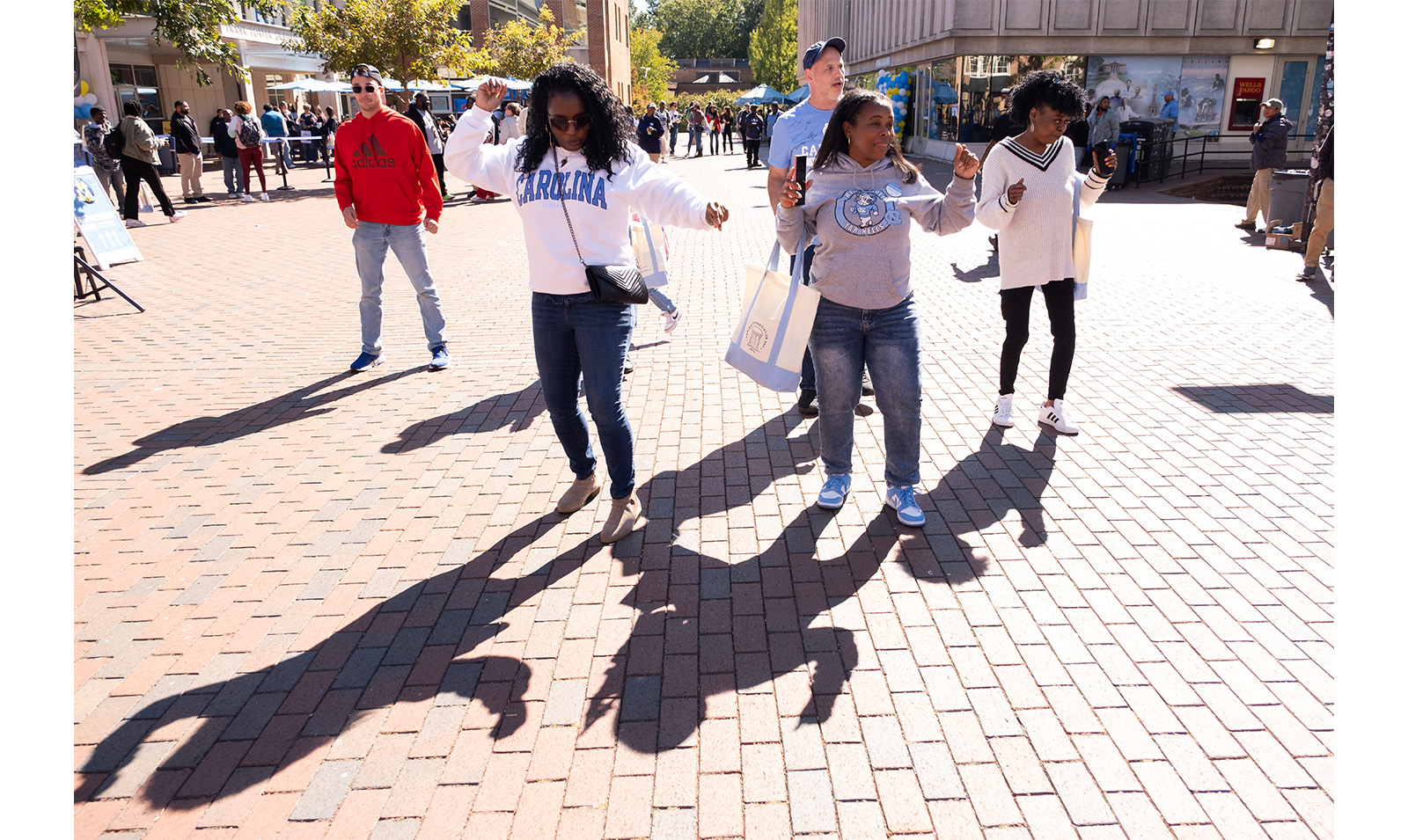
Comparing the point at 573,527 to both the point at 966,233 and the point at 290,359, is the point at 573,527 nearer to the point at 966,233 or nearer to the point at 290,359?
the point at 290,359

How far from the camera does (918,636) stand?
333cm

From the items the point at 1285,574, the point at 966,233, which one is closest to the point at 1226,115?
the point at 966,233

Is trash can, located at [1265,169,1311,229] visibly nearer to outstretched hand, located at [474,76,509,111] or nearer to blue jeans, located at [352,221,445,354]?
blue jeans, located at [352,221,445,354]

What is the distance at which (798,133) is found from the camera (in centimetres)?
504

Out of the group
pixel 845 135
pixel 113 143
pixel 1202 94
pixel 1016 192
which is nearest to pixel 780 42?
pixel 1202 94

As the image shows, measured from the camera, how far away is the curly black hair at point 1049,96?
4617mm

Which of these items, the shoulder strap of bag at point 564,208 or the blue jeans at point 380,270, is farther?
the blue jeans at point 380,270

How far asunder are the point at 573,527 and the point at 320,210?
15762 mm

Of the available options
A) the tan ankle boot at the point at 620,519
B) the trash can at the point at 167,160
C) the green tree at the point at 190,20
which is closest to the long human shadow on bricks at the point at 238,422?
the tan ankle boot at the point at 620,519

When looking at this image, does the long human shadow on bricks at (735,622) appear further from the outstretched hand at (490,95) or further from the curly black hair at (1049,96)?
the curly black hair at (1049,96)

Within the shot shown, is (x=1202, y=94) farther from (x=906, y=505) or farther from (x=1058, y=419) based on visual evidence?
(x=906, y=505)

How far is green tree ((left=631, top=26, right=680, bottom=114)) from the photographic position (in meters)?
64.6

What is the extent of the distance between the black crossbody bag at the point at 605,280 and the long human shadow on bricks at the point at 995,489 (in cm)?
182

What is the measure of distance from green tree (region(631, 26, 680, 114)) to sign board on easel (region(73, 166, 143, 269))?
179 ft
